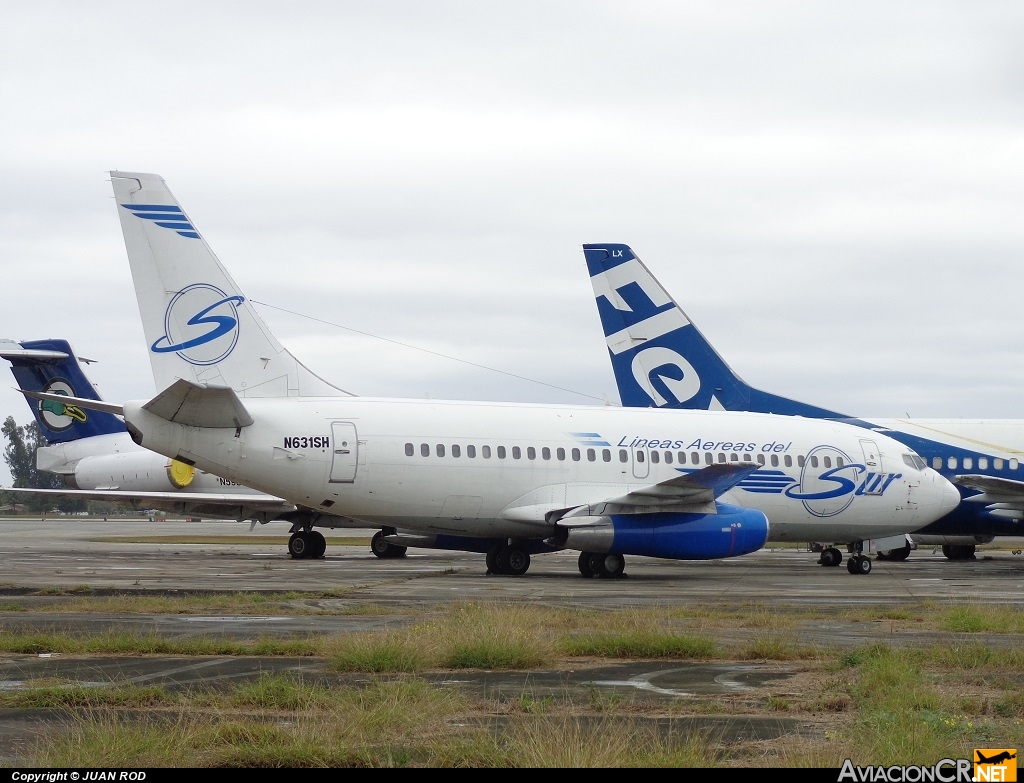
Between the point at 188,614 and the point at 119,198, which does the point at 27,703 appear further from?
the point at 119,198

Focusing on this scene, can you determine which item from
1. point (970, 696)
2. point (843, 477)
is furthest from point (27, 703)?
point (843, 477)

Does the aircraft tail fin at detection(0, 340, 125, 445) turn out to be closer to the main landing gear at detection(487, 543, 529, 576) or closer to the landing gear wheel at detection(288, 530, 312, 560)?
the landing gear wheel at detection(288, 530, 312, 560)

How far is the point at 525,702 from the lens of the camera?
27.7 feet

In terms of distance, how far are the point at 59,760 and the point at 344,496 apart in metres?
17.6

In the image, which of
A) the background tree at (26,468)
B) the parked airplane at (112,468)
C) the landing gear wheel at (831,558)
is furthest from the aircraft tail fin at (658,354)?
the background tree at (26,468)

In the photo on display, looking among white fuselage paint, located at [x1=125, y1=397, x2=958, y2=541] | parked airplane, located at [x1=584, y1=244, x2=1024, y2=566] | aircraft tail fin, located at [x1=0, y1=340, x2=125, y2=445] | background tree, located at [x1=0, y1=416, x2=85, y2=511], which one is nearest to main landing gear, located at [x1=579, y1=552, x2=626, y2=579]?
white fuselage paint, located at [x1=125, y1=397, x2=958, y2=541]

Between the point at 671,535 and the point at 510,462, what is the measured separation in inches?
141

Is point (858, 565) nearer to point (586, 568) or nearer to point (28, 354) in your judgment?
point (586, 568)

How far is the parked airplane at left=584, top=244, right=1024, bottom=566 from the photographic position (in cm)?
3375

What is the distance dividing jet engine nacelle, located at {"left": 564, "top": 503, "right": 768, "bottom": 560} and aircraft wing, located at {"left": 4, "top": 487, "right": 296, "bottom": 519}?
11643mm

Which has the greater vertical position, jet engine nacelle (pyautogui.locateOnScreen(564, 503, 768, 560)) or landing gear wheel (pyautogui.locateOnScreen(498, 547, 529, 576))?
jet engine nacelle (pyautogui.locateOnScreen(564, 503, 768, 560))

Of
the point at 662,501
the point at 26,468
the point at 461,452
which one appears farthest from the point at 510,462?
the point at 26,468

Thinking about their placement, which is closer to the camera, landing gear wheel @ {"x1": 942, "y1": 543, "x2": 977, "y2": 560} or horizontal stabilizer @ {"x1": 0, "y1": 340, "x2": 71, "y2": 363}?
landing gear wheel @ {"x1": 942, "y1": 543, "x2": 977, "y2": 560}

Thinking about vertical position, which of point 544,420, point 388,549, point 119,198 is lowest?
point 388,549
